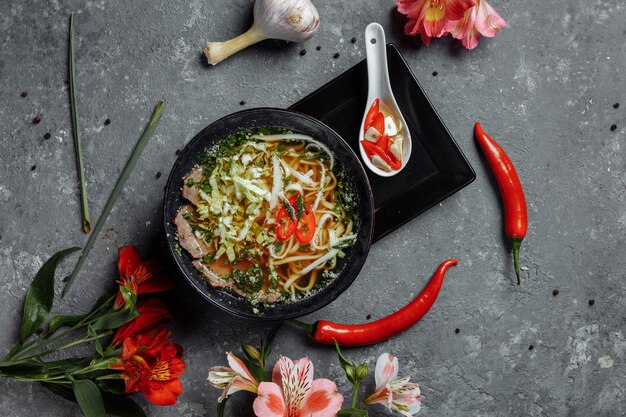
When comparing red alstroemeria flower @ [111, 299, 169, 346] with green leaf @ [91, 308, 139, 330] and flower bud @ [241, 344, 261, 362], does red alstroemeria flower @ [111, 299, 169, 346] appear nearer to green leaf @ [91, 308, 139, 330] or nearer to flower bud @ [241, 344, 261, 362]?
green leaf @ [91, 308, 139, 330]

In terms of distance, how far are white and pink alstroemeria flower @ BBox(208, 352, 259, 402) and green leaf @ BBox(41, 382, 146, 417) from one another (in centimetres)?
27

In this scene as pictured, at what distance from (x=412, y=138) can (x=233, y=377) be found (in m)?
0.91

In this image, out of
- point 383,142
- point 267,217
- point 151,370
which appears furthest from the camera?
point 383,142

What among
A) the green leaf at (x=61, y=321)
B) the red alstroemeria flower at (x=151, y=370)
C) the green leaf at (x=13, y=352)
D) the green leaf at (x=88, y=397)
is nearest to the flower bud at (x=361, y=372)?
the red alstroemeria flower at (x=151, y=370)

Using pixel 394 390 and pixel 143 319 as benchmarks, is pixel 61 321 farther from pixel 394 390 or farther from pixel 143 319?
pixel 394 390

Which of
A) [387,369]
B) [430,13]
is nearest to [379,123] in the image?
[430,13]

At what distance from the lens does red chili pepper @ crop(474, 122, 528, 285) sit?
7.34ft

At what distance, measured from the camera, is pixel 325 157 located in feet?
6.90

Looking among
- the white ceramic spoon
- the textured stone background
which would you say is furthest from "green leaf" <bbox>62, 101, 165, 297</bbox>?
the white ceramic spoon

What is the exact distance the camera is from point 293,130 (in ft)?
6.81

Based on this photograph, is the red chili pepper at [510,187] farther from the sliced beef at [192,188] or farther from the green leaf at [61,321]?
the green leaf at [61,321]

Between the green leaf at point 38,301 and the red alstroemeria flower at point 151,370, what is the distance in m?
0.33

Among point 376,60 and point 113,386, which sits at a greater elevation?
point 376,60

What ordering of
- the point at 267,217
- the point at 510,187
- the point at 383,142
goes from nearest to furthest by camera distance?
the point at 267,217 → the point at 383,142 → the point at 510,187
